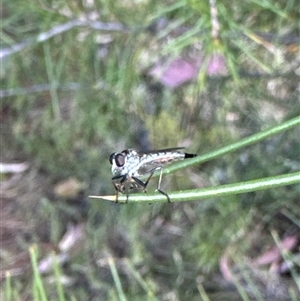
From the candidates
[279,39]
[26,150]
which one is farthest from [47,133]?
[279,39]

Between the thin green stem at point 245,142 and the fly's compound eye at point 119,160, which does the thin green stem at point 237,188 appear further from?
the fly's compound eye at point 119,160

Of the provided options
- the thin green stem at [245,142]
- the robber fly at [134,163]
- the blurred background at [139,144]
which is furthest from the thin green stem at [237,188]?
the blurred background at [139,144]

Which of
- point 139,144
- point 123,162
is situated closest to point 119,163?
point 123,162

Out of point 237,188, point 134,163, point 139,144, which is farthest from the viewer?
point 139,144

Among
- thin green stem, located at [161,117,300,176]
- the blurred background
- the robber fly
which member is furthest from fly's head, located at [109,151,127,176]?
the blurred background

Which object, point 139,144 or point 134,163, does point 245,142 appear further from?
point 139,144

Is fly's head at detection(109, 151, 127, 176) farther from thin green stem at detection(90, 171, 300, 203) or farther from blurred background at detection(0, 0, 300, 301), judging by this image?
blurred background at detection(0, 0, 300, 301)

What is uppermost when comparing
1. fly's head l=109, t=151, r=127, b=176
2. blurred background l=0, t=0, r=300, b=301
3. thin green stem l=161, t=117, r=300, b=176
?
thin green stem l=161, t=117, r=300, b=176

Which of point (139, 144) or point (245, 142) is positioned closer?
point (245, 142)
